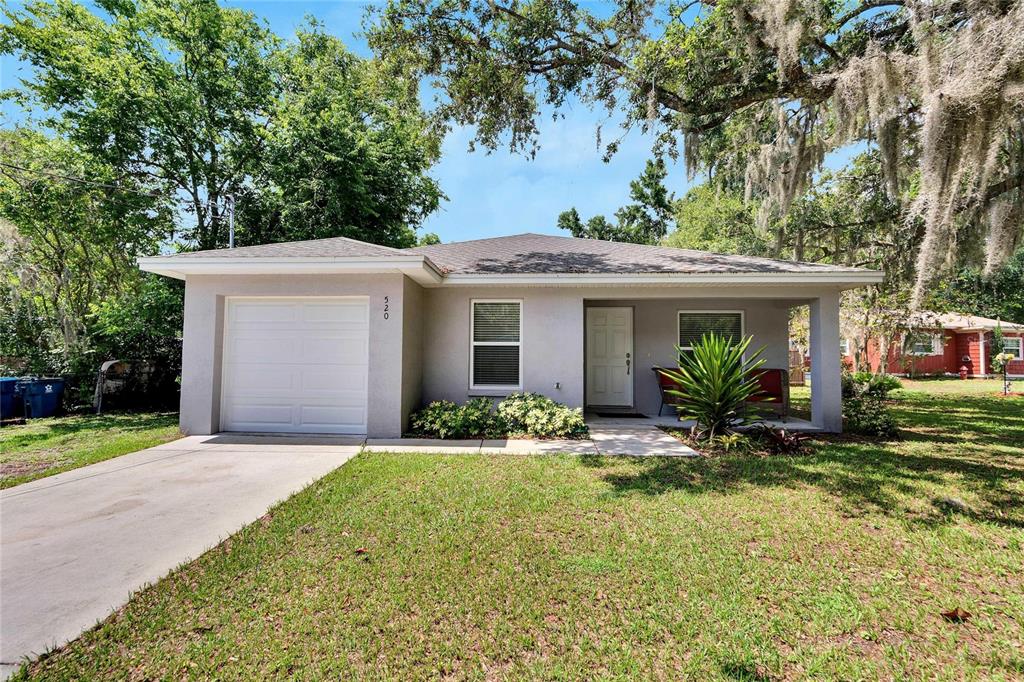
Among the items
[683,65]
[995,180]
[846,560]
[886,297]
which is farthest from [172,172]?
[886,297]

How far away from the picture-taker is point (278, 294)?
6.94 m

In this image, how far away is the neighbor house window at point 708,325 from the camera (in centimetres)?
884

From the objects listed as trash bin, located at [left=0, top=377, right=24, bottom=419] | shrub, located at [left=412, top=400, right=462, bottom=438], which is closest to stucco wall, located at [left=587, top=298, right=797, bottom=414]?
shrub, located at [left=412, top=400, right=462, bottom=438]

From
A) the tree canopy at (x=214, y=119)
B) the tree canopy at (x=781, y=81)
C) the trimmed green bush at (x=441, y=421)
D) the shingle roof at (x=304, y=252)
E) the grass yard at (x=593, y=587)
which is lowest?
the grass yard at (x=593, y=587)

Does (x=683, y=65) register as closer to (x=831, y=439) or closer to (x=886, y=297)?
(x=831, y=439)

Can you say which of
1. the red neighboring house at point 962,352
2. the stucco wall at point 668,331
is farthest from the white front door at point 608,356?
the red neighboring house at point 962,352

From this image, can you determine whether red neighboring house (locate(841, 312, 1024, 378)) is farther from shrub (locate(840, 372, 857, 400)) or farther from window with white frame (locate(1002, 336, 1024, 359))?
shrub (locate(840, 372, 857, 400))

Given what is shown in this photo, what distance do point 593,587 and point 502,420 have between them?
448 cm

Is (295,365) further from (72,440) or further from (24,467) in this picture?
(72,440)

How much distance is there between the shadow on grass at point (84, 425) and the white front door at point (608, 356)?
26.0 feet

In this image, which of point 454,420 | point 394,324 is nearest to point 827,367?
point 454,420

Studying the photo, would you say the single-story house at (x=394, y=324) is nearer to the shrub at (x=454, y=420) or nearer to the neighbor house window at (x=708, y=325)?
the shrub at (x=454, y=420)

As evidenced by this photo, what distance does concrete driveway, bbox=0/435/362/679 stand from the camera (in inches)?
93.0

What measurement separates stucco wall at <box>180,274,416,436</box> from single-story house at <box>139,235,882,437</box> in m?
0.02
